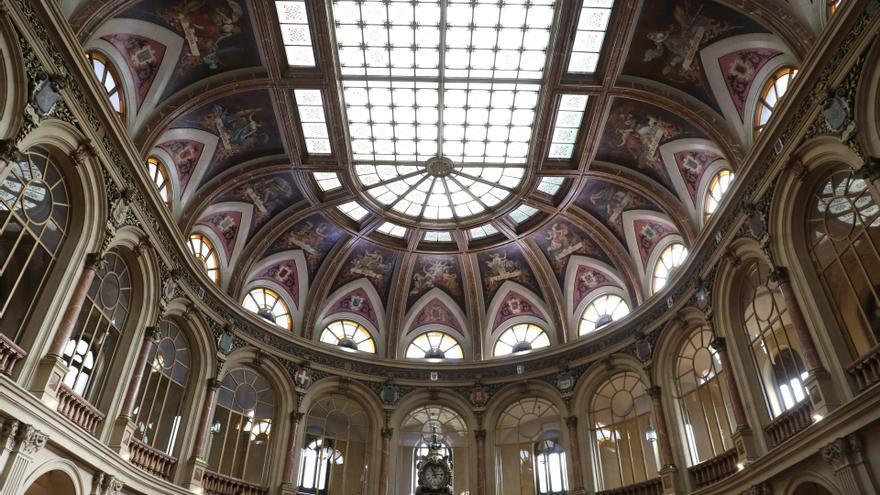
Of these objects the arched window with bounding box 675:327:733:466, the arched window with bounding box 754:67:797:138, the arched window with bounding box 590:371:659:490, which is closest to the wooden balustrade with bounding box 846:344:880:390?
the arched window with bounding box 675:327:733:466

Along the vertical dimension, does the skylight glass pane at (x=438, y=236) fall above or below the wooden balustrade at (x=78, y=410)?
above

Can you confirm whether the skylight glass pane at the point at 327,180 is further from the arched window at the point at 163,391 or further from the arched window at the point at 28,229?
the arched window at the point at 28,229

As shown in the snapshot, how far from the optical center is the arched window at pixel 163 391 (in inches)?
708

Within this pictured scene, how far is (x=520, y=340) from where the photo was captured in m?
26.7

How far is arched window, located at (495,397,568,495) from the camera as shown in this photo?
22.6m

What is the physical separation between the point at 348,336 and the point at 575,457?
10339 millimetres

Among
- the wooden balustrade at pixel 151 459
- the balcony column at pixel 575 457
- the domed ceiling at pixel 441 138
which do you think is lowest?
the wooden balustrade at pixel 151 459

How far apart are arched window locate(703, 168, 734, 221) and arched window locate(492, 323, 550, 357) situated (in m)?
9.13

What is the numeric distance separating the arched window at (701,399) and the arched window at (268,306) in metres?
14.6

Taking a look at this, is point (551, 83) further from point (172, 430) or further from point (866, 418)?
point (172, 430)

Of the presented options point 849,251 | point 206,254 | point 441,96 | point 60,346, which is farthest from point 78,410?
point 849,251

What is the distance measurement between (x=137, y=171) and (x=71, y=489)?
304 inches

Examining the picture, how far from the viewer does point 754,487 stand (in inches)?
608

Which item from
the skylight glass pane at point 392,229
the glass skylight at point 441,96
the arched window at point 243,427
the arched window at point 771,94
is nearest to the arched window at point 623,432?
the glass skylight at point 441,96
